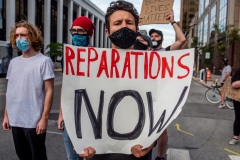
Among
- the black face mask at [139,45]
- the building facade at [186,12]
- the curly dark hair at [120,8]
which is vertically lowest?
the black face mask at [139,45]

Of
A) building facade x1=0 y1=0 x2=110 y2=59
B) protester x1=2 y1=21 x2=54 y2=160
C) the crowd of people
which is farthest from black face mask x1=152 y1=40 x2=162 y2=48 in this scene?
building facade x1=0 y1=0 x2=110 y2=59

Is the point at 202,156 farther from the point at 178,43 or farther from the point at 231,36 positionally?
the point at 231,36

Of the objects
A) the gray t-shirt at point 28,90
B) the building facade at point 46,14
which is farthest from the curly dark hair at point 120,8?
the building facade at point 46,14

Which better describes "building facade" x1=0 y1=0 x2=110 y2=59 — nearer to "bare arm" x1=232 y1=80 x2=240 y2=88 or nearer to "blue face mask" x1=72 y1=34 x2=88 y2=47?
"bare arm" x1=232 y1=80 x2=240 y2=88

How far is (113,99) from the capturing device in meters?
1.82

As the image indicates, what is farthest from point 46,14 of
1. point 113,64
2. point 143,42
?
point 113,64

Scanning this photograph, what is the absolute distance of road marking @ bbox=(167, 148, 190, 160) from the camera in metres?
4.56

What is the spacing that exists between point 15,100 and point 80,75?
1.14 meters

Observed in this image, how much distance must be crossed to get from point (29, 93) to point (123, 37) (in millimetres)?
1243

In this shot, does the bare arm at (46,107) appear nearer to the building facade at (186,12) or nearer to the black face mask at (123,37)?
the black face mask at (123,37)

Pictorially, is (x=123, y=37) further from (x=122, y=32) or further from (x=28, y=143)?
(x=28, y=143)

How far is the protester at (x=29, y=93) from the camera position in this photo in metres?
2.67

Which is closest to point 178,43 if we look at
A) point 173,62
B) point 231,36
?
point 173,62

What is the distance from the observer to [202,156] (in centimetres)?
479
